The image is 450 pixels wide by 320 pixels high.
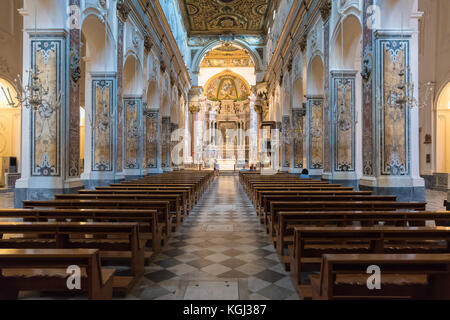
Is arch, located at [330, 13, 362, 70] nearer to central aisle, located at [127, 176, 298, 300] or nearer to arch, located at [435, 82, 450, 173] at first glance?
central aisle, located at [127, 176, 298, 300]

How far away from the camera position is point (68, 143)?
265 inches

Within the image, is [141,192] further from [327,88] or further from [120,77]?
[327,88]

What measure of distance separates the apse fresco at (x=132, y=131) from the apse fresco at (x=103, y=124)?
2.73 metres

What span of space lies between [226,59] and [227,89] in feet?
17.4

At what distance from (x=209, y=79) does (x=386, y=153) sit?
27907mm

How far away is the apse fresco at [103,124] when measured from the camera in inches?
366

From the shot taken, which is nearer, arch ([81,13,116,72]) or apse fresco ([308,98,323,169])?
arch ([81,13,116,72])

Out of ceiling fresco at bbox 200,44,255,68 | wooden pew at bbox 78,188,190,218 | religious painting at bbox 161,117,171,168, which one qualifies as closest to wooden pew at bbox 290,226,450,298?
wooden pew at bbox 78,188,190,218

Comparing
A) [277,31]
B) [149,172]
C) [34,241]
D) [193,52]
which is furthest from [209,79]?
[34,241]

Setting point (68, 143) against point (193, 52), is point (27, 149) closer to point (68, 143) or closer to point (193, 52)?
point (68, 143)

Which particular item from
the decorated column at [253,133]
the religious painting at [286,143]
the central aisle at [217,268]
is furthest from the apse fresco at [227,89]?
the central aisle at [217,268]

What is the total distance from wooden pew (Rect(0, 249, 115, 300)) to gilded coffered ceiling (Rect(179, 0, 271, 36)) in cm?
2161

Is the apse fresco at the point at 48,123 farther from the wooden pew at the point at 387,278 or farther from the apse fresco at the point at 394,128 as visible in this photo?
the apse fresco at the point at 394,128

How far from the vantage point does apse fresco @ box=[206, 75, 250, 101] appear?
119 ft
